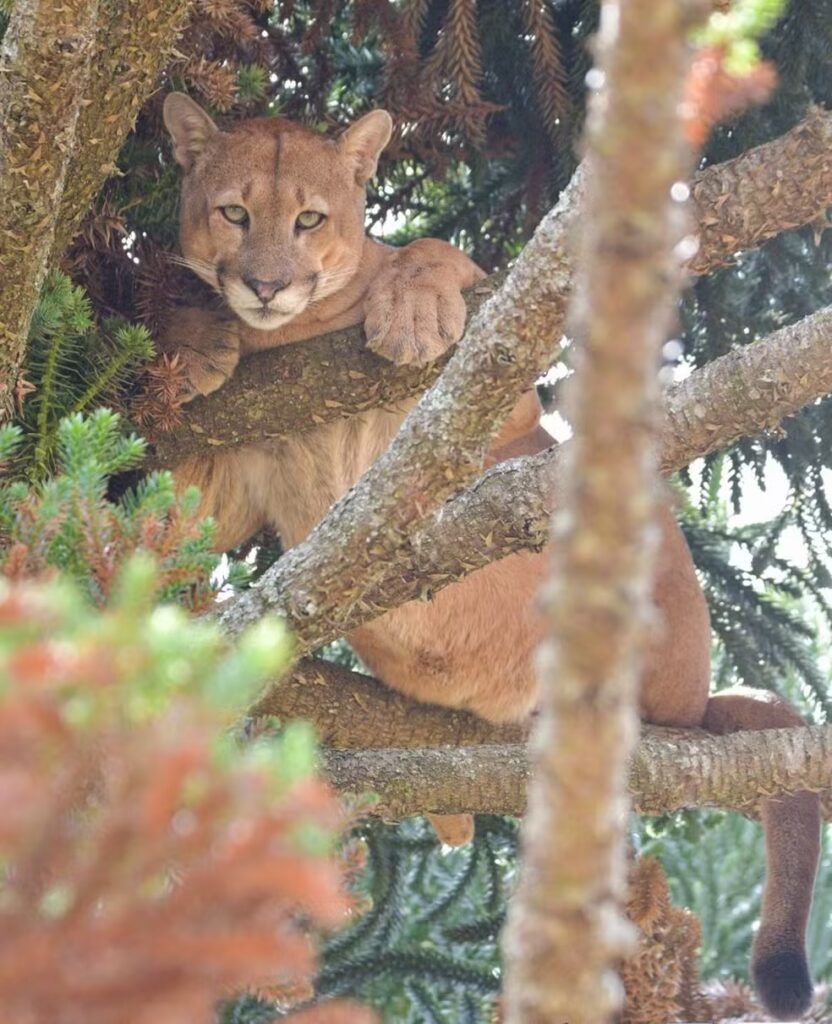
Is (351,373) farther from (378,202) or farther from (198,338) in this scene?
(378,202)

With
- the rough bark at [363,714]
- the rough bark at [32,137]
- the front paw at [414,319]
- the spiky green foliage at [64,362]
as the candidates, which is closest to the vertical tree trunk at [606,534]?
the rough bark at [32,137]

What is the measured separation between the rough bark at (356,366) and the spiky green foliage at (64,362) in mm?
396

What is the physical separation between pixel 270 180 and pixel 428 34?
2.16ft

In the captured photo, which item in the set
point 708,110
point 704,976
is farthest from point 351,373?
point 704,976

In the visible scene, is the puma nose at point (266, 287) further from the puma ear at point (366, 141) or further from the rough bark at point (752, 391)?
the rough bark at point (752, 391)

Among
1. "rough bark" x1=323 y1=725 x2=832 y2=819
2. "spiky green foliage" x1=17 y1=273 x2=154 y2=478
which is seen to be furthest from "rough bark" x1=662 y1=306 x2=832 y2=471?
"spiky green foliage" x1=17 y1=273 x2=154 y2=478

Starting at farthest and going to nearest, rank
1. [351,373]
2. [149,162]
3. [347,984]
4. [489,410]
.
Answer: [347,984], [149,162], [351,373], [489,410]

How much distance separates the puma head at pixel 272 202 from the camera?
12.8ft

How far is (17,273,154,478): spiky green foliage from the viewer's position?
9.41ft

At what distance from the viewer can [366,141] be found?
13.6ft

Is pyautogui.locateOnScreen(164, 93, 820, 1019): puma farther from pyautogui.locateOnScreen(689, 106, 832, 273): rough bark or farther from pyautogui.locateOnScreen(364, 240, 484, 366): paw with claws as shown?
pyautogui.locateOnScreen(689, 106, 832, 273): rough bark

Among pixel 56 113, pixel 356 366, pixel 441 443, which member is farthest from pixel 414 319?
pixel 441 443

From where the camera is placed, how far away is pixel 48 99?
2508 millimetres

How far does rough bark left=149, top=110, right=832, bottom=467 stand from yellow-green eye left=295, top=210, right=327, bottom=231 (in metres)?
0.61
